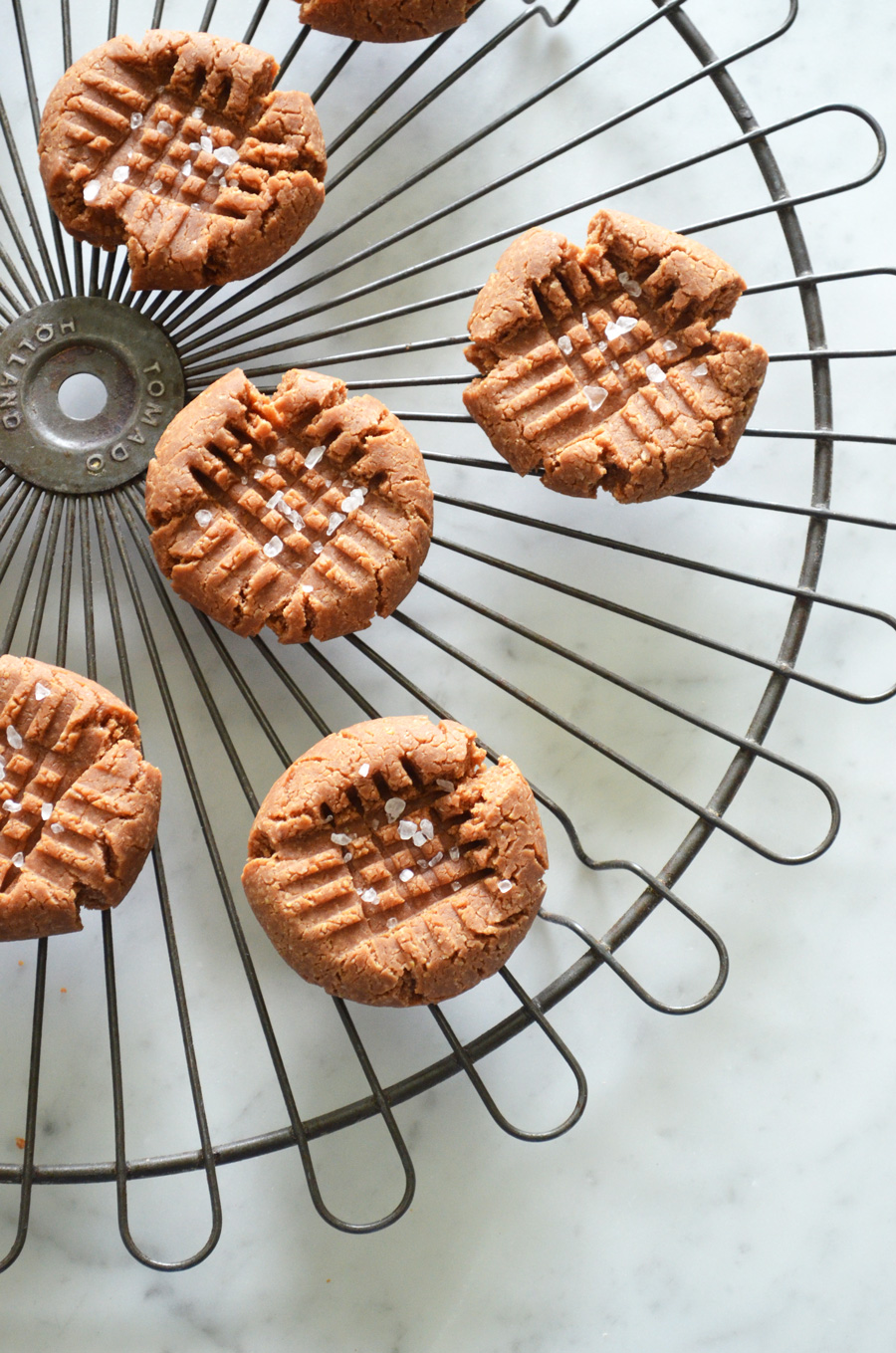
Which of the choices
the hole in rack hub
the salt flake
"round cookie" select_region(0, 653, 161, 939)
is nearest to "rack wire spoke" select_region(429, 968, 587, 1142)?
"round cookie" select_region(0, 653, 161, 939)

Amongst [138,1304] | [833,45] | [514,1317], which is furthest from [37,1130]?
[833,45]

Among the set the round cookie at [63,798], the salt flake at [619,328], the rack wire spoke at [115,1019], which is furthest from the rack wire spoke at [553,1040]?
the salt flake at [619,328]

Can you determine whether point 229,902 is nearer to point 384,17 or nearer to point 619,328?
point 619,328

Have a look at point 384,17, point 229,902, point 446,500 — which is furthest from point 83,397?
point 229,902

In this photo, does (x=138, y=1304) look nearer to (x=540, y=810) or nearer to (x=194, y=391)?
(x=540, y=810)

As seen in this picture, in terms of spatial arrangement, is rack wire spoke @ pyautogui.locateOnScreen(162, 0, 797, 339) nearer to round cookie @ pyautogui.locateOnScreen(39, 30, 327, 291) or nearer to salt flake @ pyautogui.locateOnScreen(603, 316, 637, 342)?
round cookie @ pyautogui.locateOnScreen(39, 30, 327, 291)

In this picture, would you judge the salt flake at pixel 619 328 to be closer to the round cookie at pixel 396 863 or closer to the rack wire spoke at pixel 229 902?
the round cookie at pixel 396 863
